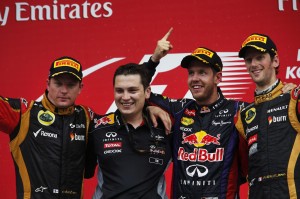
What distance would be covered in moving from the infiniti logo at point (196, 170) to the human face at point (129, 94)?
41 centimetres

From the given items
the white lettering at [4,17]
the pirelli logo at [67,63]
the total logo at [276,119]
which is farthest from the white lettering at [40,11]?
the total logo at [276,119]

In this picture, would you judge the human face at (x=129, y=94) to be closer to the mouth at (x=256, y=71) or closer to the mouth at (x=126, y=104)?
the mouth at (x=126, y=104)

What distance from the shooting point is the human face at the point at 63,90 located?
3.16 metres

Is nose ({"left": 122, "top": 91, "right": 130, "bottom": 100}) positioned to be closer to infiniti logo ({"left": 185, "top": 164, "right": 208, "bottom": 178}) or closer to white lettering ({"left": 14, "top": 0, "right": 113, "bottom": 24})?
infiniti logo ({"left": 185, "top": 164, "right": 208, "bottom": 178})

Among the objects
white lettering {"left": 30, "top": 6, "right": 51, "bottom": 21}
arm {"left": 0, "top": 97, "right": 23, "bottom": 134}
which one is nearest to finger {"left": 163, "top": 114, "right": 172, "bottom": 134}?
arm {"left": 0, "top": 97, "right": 23, "bottom": 134}

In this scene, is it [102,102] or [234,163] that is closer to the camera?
[234,163]

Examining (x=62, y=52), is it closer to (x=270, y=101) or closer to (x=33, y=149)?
(x=33, y=149)

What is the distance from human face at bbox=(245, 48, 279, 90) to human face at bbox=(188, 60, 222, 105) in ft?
0.72

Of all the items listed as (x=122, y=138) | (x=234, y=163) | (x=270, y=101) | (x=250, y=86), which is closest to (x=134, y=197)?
(x=122, y=138)

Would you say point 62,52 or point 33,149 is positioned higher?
point 62,52

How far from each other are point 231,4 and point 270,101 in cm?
149

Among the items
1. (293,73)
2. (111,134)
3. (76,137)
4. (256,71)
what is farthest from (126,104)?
(293,73)

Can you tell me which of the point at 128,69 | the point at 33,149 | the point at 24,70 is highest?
the point at 24,70

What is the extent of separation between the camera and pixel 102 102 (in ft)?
14.4
